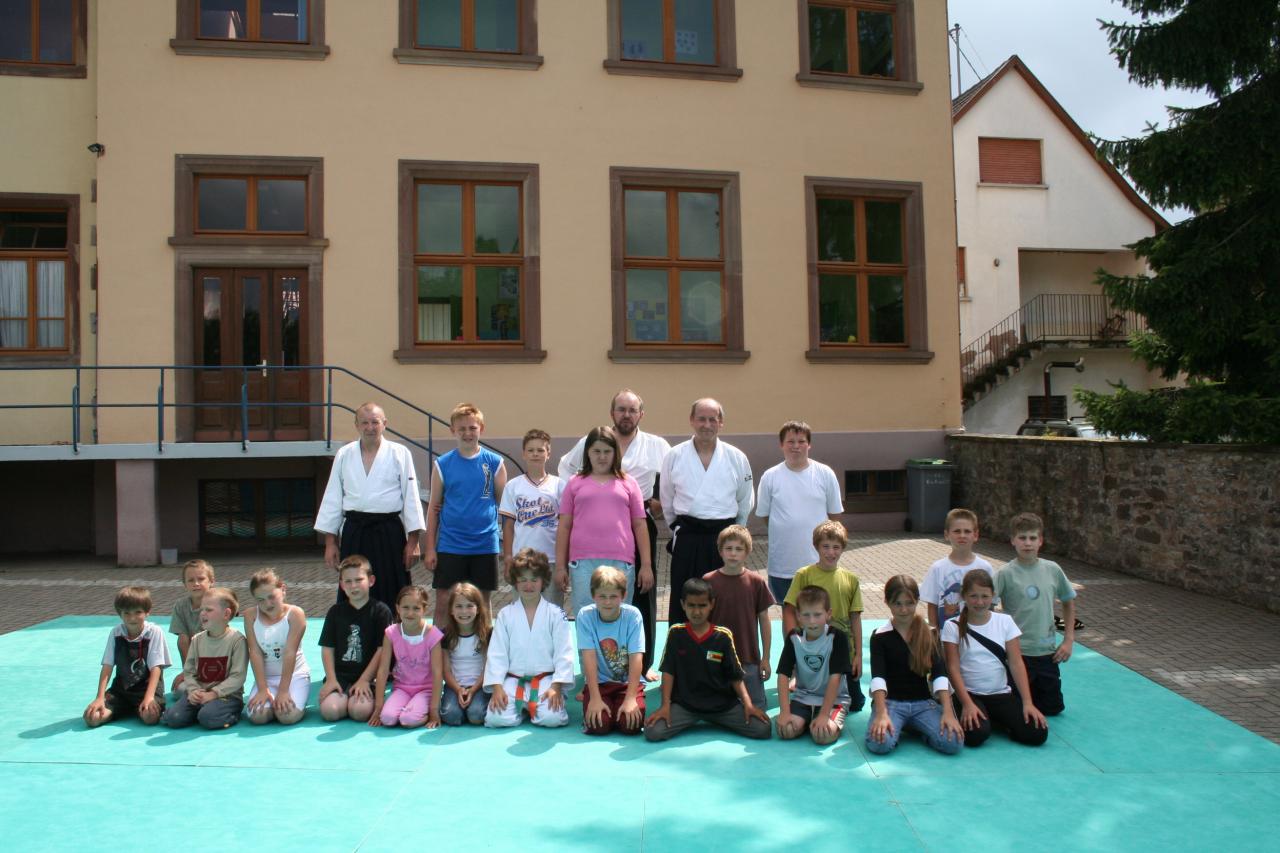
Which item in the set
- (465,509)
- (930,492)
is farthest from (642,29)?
(465,509)

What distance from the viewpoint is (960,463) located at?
12.8 m

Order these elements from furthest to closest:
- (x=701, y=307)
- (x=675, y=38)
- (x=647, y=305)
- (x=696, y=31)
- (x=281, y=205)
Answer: (x=696, y=31), (x=675, y=38), (x=701, y=307), (x=647, y=305), (x=281, y=205)

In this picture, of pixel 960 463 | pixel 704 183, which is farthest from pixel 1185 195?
pixel 704 183

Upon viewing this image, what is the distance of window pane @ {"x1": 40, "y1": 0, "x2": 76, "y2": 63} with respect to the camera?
12.2 meters

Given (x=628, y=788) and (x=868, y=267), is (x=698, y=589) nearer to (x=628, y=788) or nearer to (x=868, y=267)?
(x=628, y=788)

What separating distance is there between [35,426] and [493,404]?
562 centimetres

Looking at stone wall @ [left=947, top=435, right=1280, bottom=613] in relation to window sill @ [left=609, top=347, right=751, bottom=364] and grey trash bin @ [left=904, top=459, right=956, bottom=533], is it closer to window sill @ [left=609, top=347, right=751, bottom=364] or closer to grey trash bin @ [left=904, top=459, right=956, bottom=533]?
grey trash bin @ [left=904, top=459, right=956, bottom=533]

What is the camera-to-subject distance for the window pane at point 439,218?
12117 millimetres

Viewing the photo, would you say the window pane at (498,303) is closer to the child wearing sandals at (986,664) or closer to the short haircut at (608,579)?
the short haircut at (608,579)

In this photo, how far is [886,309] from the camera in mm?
13383

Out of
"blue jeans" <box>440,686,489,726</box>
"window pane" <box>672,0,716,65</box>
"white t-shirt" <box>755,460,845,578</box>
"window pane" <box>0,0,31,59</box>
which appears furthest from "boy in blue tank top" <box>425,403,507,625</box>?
"window pane" <box>0,0,31,59</box>

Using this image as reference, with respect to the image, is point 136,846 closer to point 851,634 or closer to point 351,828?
point 351,828

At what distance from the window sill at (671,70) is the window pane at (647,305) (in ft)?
8.53

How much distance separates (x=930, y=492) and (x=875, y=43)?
6.44 m
